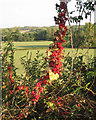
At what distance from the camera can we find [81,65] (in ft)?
7.01

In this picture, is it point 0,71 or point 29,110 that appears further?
point 0,71

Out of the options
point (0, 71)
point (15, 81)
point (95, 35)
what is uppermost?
point (95, 35)

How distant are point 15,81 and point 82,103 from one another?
767mm

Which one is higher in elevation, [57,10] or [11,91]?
[57,10]

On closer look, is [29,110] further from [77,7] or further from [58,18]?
[77,7]

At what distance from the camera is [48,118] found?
174cm

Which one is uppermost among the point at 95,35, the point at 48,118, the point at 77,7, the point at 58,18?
the point at 77,7

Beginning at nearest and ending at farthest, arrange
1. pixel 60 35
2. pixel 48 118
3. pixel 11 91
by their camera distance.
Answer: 1. pixel 60 35
2. pixel 48 118
3. pixel 11 91

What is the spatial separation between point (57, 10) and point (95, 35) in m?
0.92

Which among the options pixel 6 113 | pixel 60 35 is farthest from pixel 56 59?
pixel 6 113

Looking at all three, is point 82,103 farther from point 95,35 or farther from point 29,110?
point 95,35

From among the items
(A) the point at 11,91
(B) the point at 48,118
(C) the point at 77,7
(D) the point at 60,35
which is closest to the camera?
(D) the point at 60,35

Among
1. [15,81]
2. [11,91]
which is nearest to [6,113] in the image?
[11,91]

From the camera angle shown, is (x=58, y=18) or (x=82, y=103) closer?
(x=58, y=18)
